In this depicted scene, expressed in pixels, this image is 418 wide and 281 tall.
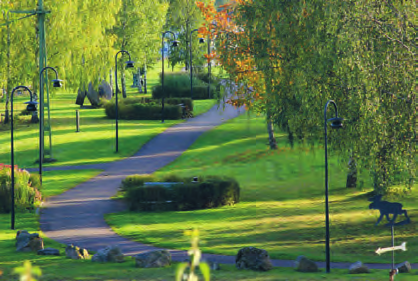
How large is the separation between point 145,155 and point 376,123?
24356 millimetres

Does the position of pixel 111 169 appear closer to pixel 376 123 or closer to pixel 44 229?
pixel 44 229

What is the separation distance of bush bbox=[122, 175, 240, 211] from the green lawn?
745mm

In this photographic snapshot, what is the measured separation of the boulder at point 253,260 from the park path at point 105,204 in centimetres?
162

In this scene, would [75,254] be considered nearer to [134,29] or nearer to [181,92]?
[181,92]

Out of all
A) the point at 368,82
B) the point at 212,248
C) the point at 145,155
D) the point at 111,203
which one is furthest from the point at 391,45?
the point at 145,155

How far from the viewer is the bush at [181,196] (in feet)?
99.7

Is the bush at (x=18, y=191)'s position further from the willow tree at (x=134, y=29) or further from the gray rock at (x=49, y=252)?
the willow tree at (x=134, y=29)

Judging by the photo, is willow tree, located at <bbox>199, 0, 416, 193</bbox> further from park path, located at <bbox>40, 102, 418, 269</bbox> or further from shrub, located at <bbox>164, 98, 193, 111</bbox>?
shrub, located at <bbox>164, 98, 193, 111</bbox>

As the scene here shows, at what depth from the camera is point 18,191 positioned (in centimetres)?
3017

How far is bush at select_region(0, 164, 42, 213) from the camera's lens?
29875 millimetres

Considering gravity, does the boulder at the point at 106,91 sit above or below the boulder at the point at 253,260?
above

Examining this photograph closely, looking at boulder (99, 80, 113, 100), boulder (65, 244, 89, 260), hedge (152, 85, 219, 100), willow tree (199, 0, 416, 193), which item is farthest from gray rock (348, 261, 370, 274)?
boulder (99, 80, 113, 100)

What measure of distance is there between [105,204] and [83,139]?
58.6ft

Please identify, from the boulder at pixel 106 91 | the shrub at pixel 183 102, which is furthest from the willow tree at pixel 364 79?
the boulder at pixel 106 91
